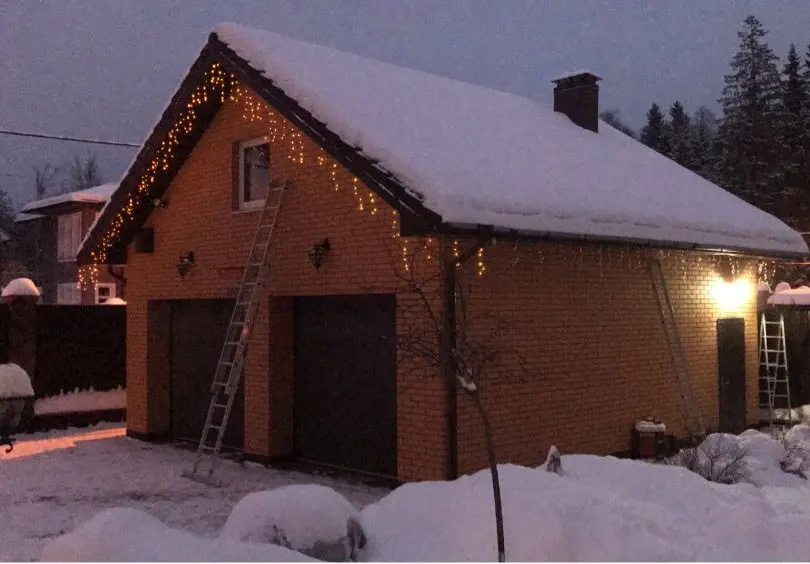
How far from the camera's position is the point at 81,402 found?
13.6 m

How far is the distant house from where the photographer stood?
2795 cm

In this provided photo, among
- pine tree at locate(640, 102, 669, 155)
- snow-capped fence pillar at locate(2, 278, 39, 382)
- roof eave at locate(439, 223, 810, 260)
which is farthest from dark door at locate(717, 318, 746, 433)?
pine tree at locate(640, 102, 669, 155)

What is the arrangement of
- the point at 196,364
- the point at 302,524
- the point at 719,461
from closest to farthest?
the point at 302,524
the point at 719,461
the point at 196,364

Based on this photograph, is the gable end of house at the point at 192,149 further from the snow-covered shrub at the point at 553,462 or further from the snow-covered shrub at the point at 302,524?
the snow-covered shrub at the point at 302,524

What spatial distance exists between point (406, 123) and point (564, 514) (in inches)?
219

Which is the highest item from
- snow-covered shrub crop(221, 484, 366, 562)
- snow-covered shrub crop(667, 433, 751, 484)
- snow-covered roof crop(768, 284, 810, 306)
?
snow-covered roof crop(768, 284, 810, 306)

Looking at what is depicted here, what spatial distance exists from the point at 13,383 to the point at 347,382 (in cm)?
507

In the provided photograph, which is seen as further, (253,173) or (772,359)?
(772,359)

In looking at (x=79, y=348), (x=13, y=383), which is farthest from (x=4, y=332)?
(x=13, y=383)

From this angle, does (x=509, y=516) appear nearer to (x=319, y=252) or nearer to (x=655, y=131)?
(x=319, y=252)

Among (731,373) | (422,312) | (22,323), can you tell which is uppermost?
(422,312)

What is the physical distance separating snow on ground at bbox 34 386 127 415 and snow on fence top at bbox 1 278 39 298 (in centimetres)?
184

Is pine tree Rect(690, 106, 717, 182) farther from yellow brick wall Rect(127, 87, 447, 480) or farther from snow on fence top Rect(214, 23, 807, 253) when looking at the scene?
yellow brick wall Rect(127, 87, 447, 480)

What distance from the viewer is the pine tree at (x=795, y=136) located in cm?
3198
